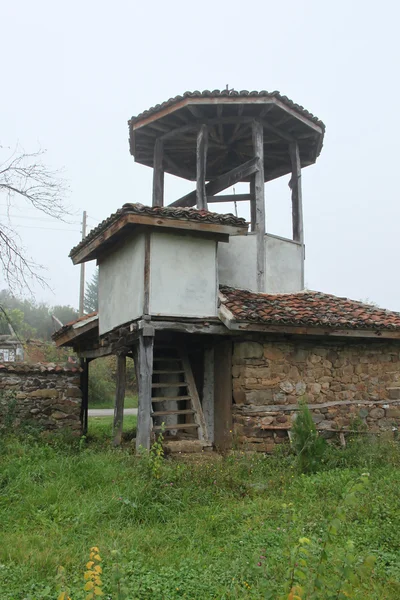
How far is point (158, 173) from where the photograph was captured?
37.8 ft

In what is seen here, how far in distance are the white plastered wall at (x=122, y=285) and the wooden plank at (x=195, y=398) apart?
145 centimetres

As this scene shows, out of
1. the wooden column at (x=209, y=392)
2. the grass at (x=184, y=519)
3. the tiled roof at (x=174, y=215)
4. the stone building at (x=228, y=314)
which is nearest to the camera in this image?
Result: the grass at (x=184, y=519)

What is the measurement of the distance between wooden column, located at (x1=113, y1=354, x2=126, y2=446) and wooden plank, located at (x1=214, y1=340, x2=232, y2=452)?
203 cm

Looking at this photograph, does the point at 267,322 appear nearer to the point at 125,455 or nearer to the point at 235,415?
the point at 235,415

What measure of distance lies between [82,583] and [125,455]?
12.0ft

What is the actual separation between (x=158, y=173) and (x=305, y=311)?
4558 mm

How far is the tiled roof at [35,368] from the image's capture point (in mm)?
10974

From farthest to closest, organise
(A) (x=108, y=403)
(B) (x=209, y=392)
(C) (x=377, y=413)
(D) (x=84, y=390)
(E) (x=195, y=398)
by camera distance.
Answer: (A) (x=108, y=403)
(D) (x=84, y=390)
(B) (x=209, y=392)
(C) (x=377, y=413)
(E) (x=195, y=398)

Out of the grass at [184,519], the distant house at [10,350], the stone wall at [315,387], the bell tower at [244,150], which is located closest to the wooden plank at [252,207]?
the bell tower at [244,150]

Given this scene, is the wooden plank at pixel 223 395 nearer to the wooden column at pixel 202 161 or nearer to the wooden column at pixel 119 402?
the wooden column at pixel 119 402

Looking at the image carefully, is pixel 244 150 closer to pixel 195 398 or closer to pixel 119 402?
pixel 195 398

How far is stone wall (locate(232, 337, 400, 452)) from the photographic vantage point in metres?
8.79

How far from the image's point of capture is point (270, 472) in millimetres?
7590

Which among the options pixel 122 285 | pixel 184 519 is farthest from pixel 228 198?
pixel 184 519
